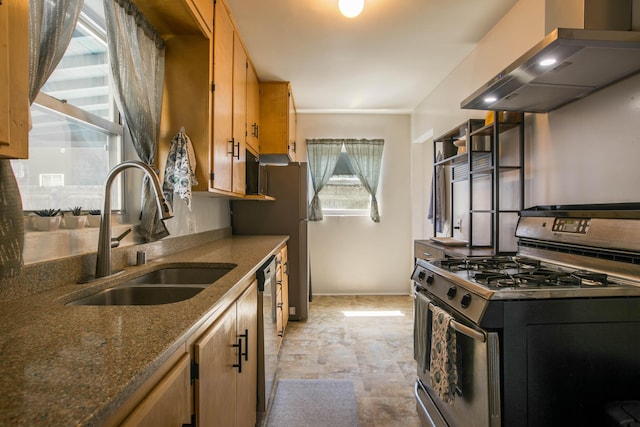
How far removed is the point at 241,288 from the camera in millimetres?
1392

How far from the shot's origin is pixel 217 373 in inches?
41.0

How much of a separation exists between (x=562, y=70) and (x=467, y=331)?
3.99 feet

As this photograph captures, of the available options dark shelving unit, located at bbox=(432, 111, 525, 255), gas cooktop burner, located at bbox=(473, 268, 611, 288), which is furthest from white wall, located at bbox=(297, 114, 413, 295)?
gas cooktop burner, located at bbox=(473, 268, 611, 288)

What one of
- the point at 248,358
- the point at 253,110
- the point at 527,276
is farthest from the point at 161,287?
the point at 253,110

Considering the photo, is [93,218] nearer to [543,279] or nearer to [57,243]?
[57,243]

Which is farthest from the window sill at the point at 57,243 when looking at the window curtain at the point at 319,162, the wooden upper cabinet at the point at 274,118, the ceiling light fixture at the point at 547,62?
the window curtain at the point at 319,162

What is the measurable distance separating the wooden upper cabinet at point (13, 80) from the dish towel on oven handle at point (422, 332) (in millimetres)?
1620

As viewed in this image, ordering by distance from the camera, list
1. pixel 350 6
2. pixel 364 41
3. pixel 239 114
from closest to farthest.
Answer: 1. pixel 350 6
2. pixel 239 114
3. pixel 364 41

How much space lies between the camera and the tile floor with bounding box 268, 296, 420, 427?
2037mm

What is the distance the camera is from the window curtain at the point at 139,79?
1457 millimetres

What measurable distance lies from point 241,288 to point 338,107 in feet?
11.7

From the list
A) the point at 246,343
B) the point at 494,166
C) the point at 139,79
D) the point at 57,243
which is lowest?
the point at 246,343

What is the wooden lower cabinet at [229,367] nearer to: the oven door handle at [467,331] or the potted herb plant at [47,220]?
the potted herb plant at [47,220]

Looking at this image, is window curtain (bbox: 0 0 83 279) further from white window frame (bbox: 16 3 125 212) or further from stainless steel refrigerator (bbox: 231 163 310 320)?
stainless steel refrigerator (bbox: 231 163 310 320)
